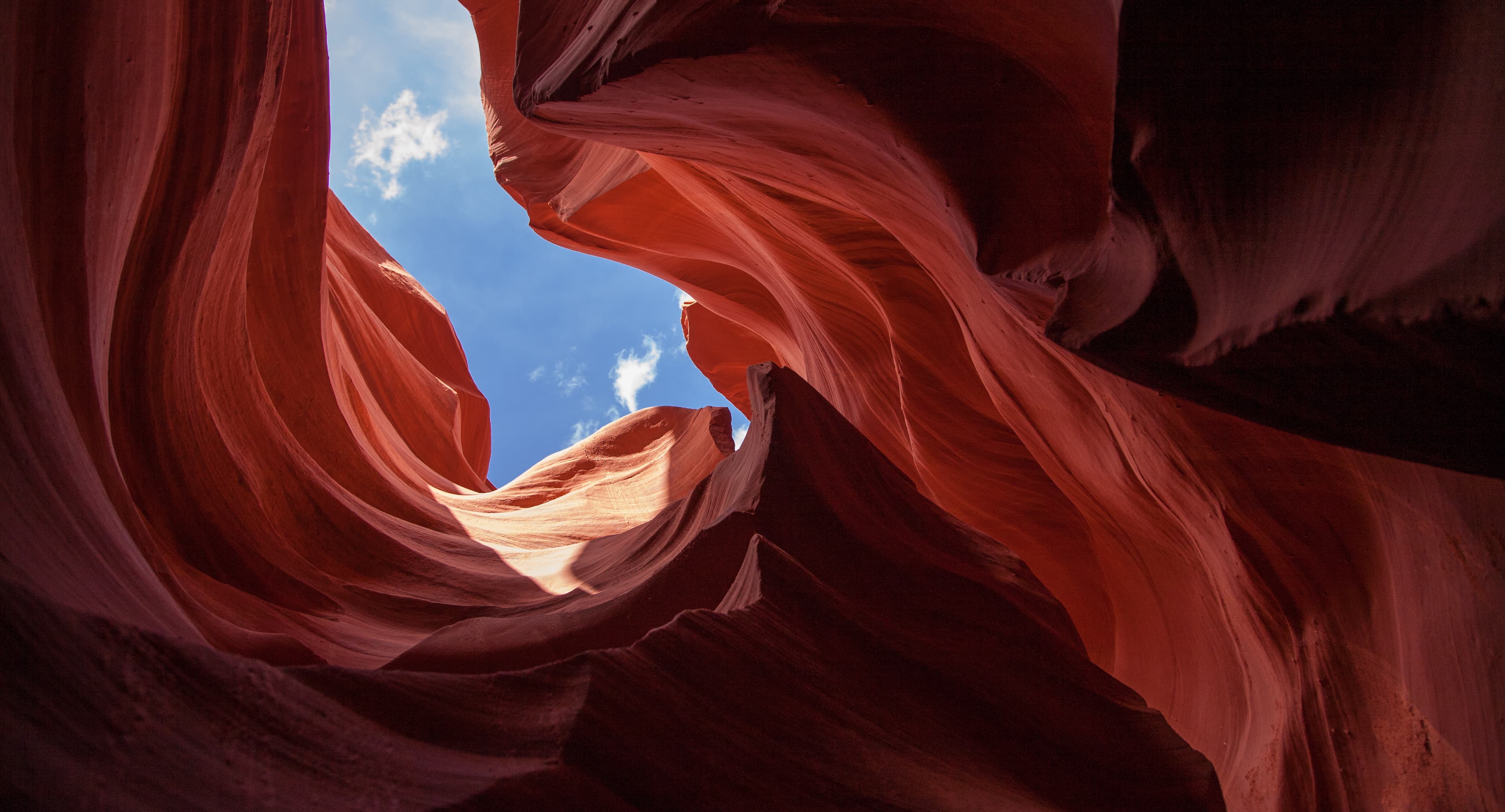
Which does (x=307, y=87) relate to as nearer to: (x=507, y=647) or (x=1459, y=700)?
(x=507, y=647)

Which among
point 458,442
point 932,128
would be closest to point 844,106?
point 932,128

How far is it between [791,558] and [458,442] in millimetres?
7337

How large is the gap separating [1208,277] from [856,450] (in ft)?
7.15

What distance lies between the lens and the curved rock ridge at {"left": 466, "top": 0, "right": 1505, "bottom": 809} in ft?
4.75

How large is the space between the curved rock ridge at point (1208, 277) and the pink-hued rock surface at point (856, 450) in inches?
0.4

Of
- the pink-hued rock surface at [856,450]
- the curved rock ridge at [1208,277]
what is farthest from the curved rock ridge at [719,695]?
the curved rock ridge at [1208,277]

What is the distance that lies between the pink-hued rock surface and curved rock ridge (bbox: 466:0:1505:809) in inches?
0.4

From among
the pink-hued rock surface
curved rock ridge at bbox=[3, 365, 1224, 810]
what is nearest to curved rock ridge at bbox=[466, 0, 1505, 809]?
the pink-hued rock surface

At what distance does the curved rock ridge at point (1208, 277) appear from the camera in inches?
57.0

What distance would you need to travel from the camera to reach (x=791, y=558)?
9.23 ft

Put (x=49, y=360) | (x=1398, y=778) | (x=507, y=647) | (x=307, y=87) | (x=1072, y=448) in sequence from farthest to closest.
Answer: (x=307, y=87) < (x=1072, y=448) < (x=507, y=647) < (x=1398, y=778) < (x=49, y=360)

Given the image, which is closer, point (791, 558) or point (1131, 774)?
point (1131, 774)

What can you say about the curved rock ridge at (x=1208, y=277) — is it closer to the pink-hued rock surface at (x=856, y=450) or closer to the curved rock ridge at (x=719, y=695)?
the pink-hued rock surface at (x=856, y=450)

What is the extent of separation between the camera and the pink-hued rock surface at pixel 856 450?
150 centimetres
